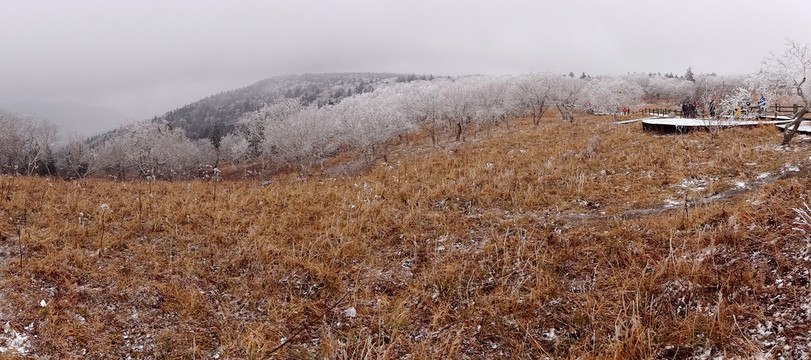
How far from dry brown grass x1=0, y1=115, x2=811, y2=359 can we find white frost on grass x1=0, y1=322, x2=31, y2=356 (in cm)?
10

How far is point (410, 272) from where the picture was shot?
715 centimetres

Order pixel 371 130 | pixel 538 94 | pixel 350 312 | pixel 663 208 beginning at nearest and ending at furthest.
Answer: pixel 350 312, pixel 663 208, pixel 371 130, pixel 538 94

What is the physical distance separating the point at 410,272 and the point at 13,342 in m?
5.47

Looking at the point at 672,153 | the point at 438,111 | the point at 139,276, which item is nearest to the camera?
the point at 139,276

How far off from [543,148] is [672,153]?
218 inches

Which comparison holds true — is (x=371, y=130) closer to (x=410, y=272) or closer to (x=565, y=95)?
(x=565, y=95)

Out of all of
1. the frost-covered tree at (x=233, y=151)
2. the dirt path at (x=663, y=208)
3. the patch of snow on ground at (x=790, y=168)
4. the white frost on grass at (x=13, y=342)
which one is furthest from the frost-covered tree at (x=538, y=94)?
the frost-covered tree at (x=233, y=151)

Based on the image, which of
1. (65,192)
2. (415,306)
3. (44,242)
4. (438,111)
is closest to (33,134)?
(438,111)

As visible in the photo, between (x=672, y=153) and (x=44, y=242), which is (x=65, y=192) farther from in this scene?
(x=672, y=153)

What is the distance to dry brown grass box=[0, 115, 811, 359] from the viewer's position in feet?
15.9

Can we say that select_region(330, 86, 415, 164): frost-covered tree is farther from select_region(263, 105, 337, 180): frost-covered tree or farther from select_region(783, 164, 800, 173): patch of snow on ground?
select_region(783, 164, 800, 173): patch of snow on ground

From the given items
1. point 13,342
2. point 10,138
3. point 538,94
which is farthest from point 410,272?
point 10,138

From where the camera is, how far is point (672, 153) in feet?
47.7

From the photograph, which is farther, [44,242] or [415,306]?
[44,242]
